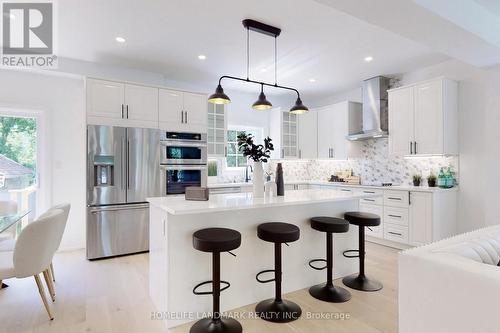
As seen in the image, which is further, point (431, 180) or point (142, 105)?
point (431, 180)

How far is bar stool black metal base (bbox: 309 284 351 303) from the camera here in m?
2.55

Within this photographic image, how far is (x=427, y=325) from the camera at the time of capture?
53.5 inches

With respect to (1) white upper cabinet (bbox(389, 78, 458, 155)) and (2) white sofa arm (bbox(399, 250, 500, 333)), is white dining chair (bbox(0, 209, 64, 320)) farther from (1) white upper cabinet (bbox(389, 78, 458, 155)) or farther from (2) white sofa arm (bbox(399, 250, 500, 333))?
(1) white upper cabinet (bbox(389, 78, 458, 155))

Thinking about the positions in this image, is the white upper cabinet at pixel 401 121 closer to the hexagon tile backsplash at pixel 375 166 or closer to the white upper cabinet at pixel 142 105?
the hexagon tile backsplash at pixel 375 166

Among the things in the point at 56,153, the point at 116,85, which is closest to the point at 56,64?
the point at 116,85

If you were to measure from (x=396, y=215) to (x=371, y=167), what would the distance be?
1317mm

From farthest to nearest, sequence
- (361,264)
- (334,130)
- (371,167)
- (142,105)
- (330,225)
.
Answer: (334,130)
(371,167)
(142,105)
(361,264)
(330,225)

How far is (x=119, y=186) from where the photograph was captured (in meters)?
3.80

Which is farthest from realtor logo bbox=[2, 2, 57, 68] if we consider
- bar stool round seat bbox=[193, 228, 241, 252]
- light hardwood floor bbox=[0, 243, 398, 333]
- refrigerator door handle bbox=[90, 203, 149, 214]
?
light hardwood floor bbox=[0, 243, 398, 333]

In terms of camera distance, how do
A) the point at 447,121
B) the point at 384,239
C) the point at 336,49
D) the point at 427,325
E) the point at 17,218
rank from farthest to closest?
the point at 384,239 → the point at 447,121 → the point at 336,49 → the point at 17,218 → the point at 427,325

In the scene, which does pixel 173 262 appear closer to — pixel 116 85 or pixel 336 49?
pixel 116 85

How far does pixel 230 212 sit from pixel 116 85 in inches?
107

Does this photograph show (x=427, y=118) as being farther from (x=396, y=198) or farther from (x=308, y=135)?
(x=308, y=135)

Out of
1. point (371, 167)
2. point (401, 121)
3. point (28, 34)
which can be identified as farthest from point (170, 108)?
point (371, 167)
